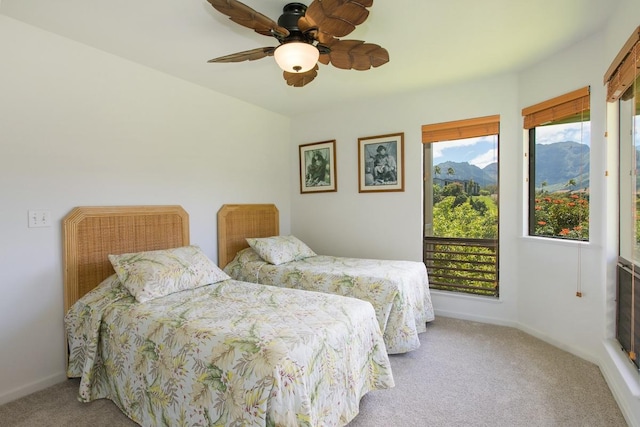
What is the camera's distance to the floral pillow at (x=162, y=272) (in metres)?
2.15

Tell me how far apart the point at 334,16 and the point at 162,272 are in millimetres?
1906

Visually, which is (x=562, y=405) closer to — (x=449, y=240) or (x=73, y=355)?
(x=449, y=240)

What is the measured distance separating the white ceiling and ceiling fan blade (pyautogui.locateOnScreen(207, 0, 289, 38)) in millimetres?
265

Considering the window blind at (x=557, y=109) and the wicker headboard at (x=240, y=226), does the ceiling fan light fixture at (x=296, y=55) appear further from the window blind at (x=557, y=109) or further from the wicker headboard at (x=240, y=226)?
the window blind at (x=557, y=109)

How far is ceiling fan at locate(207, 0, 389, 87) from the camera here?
60.7 inches

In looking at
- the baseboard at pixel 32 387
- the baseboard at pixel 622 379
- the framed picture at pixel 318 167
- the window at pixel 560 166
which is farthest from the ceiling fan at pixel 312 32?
the baseboard at pixel 32 387

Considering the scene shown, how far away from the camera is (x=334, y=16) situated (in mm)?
1577

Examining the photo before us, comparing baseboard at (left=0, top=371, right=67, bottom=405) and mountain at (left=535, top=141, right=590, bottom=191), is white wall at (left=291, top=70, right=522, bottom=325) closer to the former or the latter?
mountain at (left=535, top=141, right=590, bottom=191)

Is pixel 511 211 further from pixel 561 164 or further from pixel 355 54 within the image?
pixel 355 54

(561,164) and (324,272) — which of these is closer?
(561,164)

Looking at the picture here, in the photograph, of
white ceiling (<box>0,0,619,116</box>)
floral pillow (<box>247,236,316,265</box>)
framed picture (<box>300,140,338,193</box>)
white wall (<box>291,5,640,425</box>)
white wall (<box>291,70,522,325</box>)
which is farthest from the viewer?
framed picture (<box>300,140,338,193</box>)

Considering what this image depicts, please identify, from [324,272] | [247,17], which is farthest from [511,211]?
[247,17]

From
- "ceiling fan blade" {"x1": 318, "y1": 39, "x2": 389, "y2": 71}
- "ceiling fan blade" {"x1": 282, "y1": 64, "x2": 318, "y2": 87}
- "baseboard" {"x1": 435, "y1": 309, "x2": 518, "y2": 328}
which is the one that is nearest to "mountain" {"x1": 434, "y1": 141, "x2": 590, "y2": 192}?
"baseboard" {"x1": 435, "y1": 309, "x2": 518, "y2": 328}

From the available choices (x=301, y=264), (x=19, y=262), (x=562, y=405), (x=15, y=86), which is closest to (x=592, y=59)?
(x=562, y=405)
